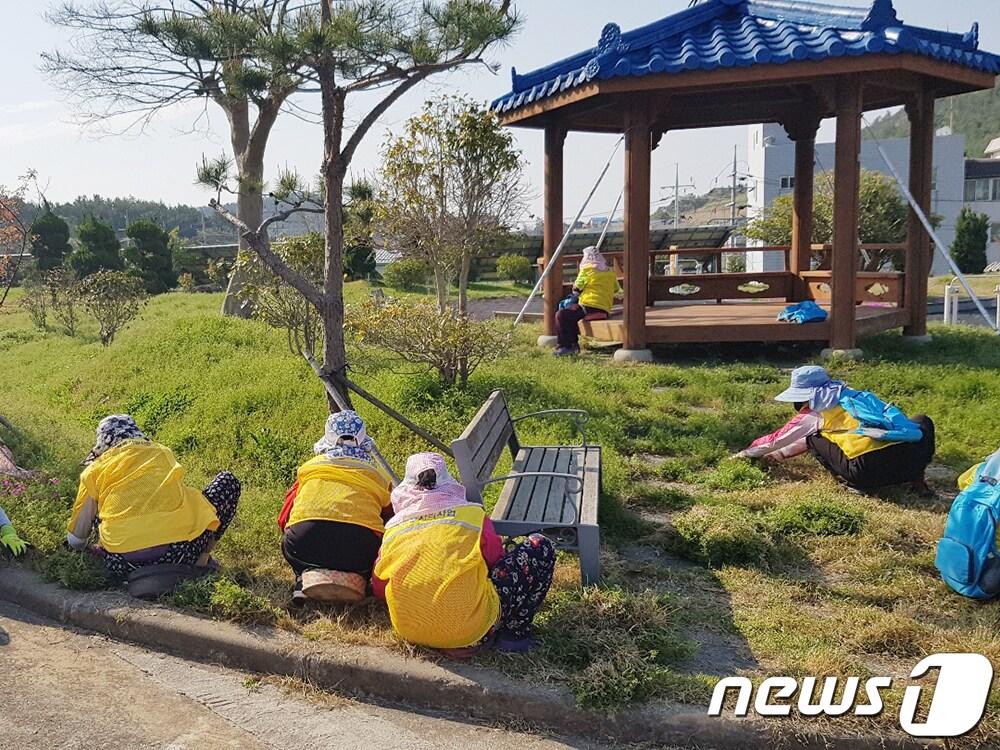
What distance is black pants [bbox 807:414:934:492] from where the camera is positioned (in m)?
5.86

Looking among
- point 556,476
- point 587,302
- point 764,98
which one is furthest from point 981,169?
point 556,476

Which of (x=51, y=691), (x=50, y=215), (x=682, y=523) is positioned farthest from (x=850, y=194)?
(x=50, y=215)

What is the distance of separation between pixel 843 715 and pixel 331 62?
15.3 ft

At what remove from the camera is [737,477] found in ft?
21.2

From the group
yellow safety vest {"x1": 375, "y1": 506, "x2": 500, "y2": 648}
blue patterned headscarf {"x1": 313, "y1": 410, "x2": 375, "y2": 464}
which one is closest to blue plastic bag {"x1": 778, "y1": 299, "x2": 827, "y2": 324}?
blue patterned headscarf {"x1": 313, "y1": 410, "x2": 375, "y2": 464}

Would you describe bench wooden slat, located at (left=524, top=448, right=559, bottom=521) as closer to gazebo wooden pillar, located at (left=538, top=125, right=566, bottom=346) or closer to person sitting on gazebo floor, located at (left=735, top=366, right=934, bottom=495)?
person sitting on gazebo floor, located at (left=735, top=366, right=934, bottom=495)

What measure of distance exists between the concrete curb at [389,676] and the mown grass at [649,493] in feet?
0.32

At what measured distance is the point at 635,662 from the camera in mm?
3646

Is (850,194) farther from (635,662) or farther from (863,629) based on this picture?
(635,662)

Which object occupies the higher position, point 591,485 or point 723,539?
point 591,485

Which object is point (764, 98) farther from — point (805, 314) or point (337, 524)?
point (337, 524)

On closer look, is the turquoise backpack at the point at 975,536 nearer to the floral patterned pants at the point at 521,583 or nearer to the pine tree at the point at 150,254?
the floral patterned pants at the point at 521,583

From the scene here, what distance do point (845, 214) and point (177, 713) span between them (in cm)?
832

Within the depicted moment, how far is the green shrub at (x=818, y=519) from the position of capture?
5351mm
